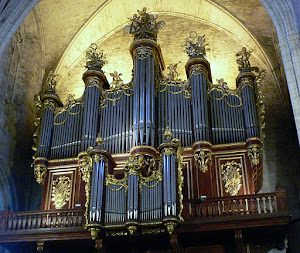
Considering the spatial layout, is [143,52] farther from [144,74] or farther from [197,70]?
[197,70]

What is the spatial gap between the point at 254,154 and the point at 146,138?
2806 millimetres

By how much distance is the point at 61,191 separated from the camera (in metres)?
13.9

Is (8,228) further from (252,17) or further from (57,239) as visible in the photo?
(252,17)

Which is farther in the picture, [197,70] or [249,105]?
[197,70]

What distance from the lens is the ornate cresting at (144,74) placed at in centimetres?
1358

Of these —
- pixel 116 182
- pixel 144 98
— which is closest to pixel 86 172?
pixel 116 182

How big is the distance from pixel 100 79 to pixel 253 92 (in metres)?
4.49

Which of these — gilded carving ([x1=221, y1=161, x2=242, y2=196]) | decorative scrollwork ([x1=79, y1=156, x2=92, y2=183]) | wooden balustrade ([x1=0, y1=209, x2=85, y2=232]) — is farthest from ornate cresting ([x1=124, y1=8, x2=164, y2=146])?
wooden balustrade ([x1=0, y1=209, x2=85, y2=232])

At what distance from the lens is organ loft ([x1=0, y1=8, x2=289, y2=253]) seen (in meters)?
11.6

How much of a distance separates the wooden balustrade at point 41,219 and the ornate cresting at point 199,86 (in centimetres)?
372

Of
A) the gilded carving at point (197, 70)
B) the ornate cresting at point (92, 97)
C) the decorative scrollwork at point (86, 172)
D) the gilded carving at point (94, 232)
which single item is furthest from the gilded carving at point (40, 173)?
the gilded carving at point (197, 70)

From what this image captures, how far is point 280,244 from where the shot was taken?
12.3 m

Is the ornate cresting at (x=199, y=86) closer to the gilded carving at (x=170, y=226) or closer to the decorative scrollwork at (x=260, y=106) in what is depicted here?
the decorative scrollwork at (x=260, y=106)

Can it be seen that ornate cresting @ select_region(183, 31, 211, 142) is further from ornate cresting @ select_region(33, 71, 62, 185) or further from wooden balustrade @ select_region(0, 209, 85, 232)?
ornate cresting @ select_region(33, 71, 62, 185)
